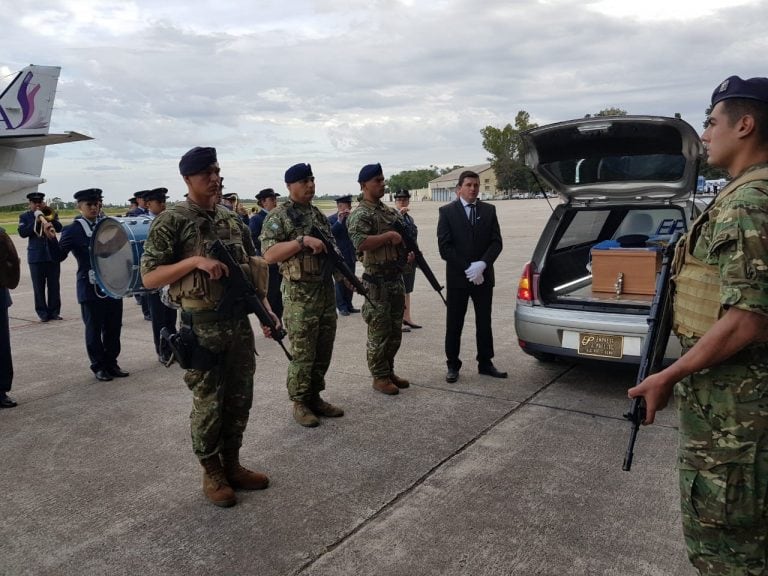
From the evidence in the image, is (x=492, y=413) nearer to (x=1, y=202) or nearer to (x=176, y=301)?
(x=176, y=301)

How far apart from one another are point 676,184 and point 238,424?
145 inches

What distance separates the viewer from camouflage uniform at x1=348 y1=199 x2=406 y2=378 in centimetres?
479

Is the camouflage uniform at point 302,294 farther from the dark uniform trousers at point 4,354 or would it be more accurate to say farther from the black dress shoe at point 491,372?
the dark uniform trousers at point 4,354

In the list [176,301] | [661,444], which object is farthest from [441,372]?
[176,301]

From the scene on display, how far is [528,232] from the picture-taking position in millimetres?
22656

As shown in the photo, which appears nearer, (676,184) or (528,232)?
(676,184)

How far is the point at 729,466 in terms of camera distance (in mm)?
1717

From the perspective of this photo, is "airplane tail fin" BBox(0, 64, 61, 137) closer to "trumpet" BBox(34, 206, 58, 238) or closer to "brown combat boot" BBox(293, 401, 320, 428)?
"trumpet" BBox(34, 206, 58, 238)

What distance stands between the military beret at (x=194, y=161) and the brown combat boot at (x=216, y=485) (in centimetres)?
155

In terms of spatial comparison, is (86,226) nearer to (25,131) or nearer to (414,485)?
(414,485)

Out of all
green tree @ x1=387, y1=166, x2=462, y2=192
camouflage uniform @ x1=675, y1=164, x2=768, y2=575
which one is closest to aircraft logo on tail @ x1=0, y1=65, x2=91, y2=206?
camouflage uniform @ x1=675, y1=164, x2=768, y2=575

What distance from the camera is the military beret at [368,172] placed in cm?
487

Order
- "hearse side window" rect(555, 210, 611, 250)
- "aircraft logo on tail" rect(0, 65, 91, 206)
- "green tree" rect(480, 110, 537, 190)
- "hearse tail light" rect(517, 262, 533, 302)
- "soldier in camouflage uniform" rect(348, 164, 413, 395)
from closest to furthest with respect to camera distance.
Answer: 1. "soldier in camouflage uniform" rect(348, 164, 413, 395)
2. "hearse tail light" rect(517, 262, 533, 302)
3. "hearse side window" rect(555, 210, 611, 250)
4. "aircraft logo on tail" rect(0, 65, 91, 206)
5. "green tree" rect(480, 110, 537, 190)

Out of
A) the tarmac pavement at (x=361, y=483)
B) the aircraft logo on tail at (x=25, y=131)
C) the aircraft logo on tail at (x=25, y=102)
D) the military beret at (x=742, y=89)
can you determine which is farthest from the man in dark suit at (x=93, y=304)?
the aircraft logo on tail at (x=25, y=102)
